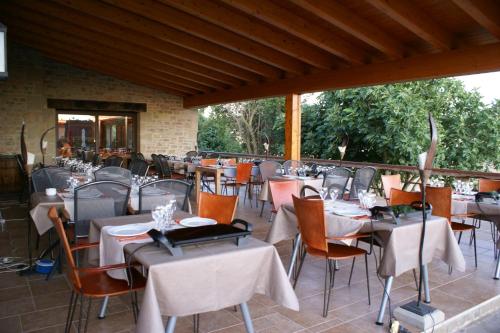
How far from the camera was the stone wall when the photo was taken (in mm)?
10352

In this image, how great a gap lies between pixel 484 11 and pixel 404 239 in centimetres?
339

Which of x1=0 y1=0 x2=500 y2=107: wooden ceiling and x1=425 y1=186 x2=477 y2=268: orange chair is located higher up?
x1=0 y1=0 x2=500 y2=107: wooden ceiling

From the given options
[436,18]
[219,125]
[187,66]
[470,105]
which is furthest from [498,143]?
[219,125]

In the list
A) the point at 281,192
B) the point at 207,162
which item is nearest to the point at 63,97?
the point at 207,162

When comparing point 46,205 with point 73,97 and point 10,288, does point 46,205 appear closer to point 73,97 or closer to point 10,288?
point 10,288

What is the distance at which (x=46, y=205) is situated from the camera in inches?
138

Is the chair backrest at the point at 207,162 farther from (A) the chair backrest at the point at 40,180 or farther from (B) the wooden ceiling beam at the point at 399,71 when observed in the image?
(A) the chair backrest at the point at 40,180

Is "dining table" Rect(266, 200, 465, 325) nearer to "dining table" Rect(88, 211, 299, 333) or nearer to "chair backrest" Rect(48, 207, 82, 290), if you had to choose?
"dining table" Rect(88, 211, 299, 333)

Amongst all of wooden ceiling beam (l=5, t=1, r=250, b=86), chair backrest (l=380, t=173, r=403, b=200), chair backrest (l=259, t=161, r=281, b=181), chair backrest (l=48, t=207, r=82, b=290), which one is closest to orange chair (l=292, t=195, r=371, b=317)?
chair backrest (l=48, t=207, r=82, b=290)

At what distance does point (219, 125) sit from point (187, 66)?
10.8 metres

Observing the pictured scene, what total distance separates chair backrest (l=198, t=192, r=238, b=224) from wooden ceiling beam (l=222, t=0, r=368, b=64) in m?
3.28

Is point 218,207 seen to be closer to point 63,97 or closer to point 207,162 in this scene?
point 207,162

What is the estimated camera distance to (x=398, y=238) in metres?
2.82

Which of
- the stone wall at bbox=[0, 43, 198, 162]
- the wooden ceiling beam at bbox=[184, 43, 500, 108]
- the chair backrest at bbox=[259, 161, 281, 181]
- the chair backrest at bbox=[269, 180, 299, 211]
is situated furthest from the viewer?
the stone wall at bbox=[0, 43, 198, 162]
